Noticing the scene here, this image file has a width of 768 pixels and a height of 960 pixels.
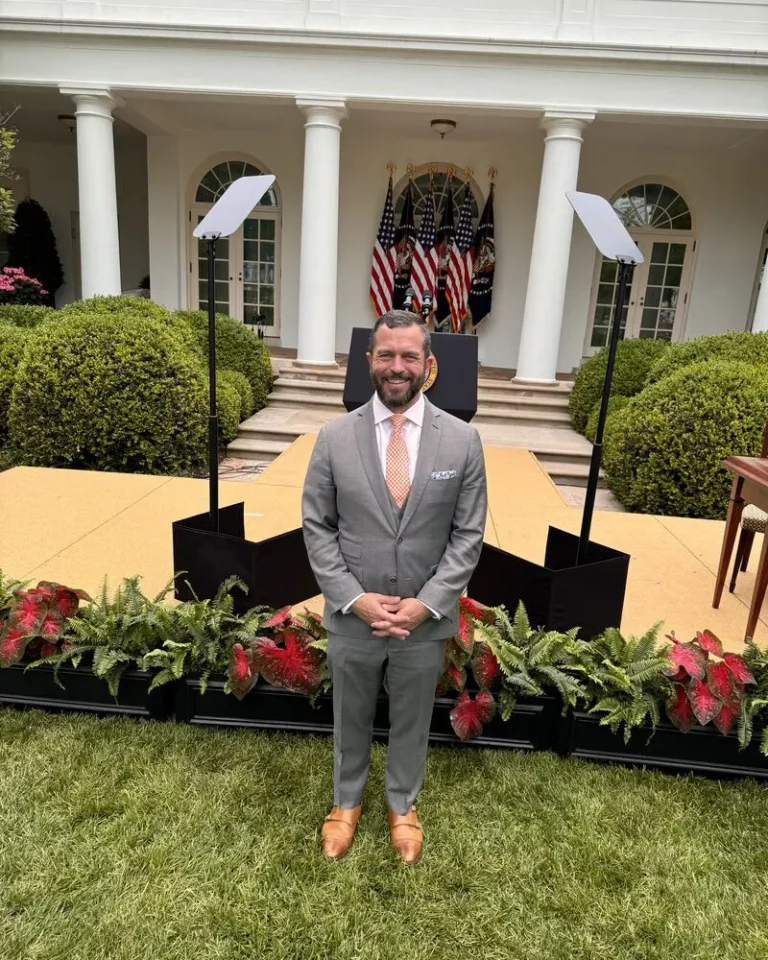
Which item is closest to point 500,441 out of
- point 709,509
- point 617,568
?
point 709,509

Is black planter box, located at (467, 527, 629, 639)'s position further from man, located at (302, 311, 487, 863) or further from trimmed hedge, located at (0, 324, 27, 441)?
trimmed hedge, located at (0, 324, 27, 441)

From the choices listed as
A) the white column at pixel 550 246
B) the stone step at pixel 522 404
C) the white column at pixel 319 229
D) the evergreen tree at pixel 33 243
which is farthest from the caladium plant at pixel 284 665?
the evergreen tree at pixel 33 243

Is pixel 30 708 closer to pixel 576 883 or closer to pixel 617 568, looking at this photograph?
pixel 576 883

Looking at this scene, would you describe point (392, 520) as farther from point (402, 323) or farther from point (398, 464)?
point (402, 323)

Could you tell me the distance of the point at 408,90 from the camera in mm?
8789

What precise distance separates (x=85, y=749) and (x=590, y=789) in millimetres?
1966

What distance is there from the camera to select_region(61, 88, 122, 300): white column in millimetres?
9094

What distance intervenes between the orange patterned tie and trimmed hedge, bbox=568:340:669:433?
663cm

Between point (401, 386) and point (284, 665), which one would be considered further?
point (284, 665)

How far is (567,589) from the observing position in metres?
3.13

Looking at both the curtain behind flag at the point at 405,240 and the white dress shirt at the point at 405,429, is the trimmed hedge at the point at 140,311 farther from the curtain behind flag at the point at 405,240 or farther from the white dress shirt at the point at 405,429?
the white dress shirt at the point at 405,429

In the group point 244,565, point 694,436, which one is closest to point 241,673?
point 244,565

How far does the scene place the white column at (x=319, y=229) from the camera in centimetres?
889

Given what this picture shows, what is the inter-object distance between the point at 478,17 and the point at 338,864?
970 centimetres
